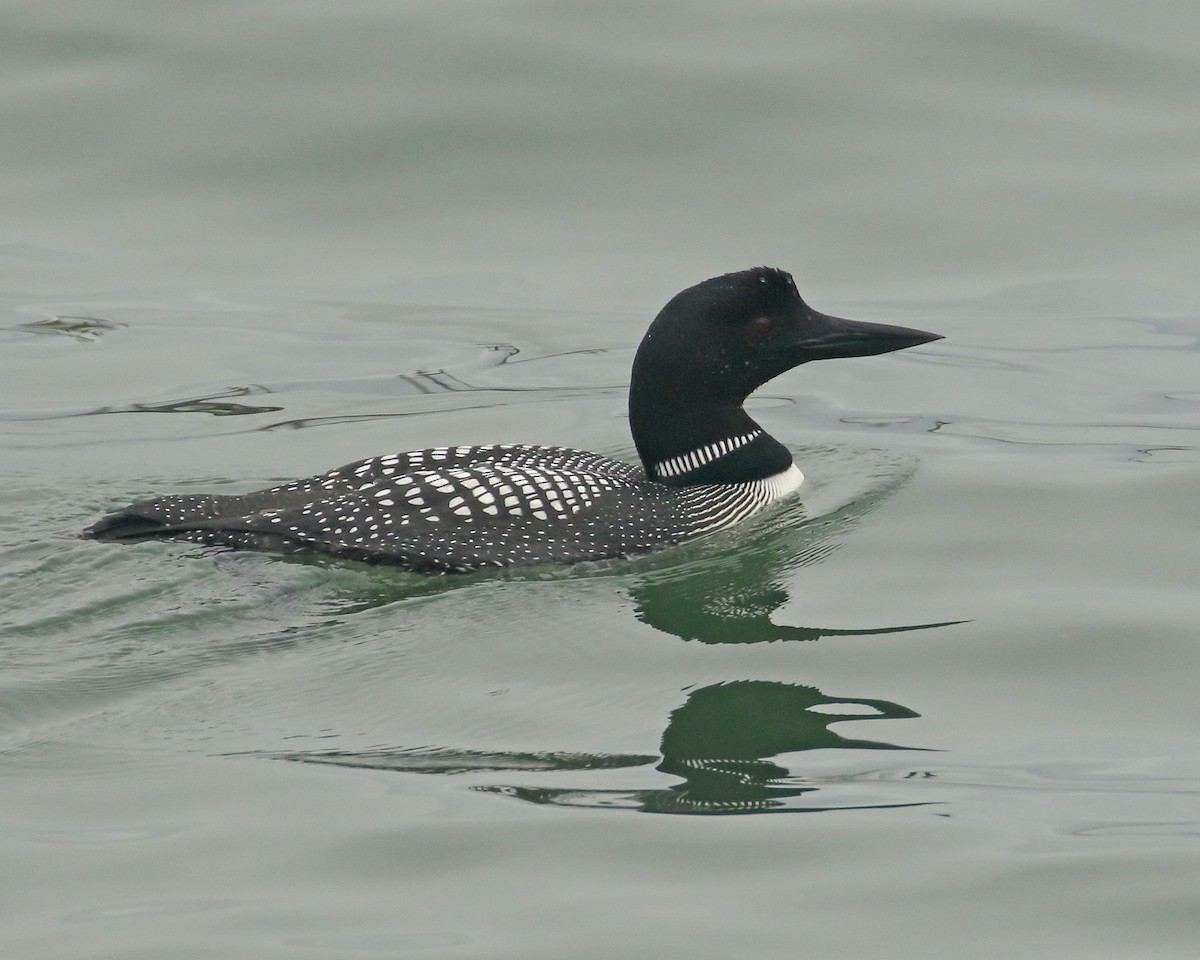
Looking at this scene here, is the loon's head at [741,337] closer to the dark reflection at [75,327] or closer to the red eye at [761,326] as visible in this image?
the red eye at [761,326]

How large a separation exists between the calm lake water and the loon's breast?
95 millimetres

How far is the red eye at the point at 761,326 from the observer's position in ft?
21.2

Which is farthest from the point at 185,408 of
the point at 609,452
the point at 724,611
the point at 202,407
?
the point at 724,611

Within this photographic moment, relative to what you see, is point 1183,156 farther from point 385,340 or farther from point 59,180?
point 59,180

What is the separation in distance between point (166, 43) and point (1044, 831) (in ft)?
26.5

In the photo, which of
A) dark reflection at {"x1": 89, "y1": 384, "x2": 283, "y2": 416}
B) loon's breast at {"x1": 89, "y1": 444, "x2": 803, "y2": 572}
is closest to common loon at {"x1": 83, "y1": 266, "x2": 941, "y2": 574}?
loon's breast at {"x1": 89, "y1": 444, "x2": 803, "y2": 572}

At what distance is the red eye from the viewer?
21.2ft

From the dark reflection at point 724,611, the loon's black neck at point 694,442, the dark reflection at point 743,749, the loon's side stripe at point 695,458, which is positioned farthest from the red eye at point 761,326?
the dark reflection at point 743,749

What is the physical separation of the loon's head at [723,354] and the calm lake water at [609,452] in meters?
0.33

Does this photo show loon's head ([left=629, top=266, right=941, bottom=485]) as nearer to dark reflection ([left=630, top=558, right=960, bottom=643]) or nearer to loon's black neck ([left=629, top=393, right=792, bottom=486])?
loon's black neck ([left=629, top=393, right=792, bottom=486])

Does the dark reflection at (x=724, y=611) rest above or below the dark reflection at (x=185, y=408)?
below

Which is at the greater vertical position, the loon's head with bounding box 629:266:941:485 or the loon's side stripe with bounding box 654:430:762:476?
the loon's head with bounding box 629:266:941:485

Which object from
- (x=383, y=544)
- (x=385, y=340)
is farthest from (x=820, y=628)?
(x=385, y=340)

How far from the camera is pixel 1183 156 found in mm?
10141
